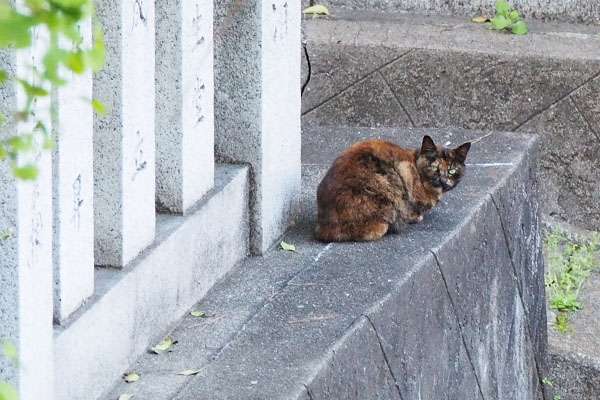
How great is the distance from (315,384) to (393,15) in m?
4.75

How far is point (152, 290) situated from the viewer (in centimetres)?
334

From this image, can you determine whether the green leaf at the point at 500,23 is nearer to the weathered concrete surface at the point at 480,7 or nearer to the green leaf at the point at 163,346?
the weathered concrete surface at the point at 480,7

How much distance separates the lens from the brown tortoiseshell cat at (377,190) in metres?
4.22

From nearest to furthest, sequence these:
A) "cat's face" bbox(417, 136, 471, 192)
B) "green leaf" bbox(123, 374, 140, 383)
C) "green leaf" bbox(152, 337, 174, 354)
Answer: "green leaf" bbox(123, 374, 140, 383), "green leaf" bbox(152, 337, 174, 354), "cat's face" bbox(417, 136, 471, 192)

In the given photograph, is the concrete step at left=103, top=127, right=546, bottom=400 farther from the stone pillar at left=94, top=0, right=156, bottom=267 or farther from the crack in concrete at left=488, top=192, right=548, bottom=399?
the stone pillar at left=94, top=0, right=156, bottom=267

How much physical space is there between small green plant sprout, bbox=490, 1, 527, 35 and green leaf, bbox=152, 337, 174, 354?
4.29 meters

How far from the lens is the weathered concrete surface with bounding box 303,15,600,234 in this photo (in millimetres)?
6785

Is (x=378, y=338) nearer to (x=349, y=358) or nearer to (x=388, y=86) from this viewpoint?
(x=349, y=358)

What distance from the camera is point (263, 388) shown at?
2.98m

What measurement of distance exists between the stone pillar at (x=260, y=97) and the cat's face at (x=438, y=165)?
0.59 meters

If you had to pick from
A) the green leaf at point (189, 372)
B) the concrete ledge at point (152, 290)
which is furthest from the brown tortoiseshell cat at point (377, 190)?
the green leaf at point (189, 372)

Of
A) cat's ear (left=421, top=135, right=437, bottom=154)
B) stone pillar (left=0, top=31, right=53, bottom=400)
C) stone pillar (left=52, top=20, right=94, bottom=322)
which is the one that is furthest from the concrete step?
stone pillar (left=0, top=31, right=53, bottom=400)

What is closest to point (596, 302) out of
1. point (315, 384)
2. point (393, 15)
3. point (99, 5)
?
point (393, 15)

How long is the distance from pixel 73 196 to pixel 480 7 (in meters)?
4.98
